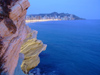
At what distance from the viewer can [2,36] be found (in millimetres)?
4680

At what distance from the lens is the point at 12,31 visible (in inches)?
207

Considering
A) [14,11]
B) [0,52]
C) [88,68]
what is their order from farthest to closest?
[88,68]
[14,11]
[0,52]

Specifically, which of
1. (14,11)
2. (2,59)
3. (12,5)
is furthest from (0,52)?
(12,5)

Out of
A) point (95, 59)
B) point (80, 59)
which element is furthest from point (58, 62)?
point (95, 59)

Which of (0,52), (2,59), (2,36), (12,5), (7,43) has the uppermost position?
(12,5)

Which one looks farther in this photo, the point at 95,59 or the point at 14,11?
the point at 95,59

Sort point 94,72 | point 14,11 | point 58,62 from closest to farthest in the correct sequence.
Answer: point 14,11 → point 94,72 → point 58,62

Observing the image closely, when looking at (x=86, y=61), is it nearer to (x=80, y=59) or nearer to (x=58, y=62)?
(x=80, y=59)

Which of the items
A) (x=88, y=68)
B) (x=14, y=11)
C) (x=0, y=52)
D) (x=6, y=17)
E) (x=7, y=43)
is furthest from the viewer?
(x=88, y=68)

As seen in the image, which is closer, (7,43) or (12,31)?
(7,43)

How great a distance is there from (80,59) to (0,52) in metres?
15.1

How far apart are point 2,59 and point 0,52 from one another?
0.40 metres

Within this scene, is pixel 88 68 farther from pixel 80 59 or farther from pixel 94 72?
pixel 80 59

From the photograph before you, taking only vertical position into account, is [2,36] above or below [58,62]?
above
